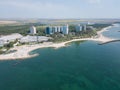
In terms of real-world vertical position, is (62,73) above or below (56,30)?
below

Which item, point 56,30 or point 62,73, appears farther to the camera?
point 56,30

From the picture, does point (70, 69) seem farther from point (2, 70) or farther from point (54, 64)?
point (2, 70)

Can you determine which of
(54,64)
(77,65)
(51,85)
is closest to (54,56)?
(54,64)

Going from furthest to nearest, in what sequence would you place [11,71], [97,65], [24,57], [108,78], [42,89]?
[24,57] < [97,65] < [11,71] < [108,78] < [42,89]

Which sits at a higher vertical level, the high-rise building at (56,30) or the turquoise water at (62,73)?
the high-rise building at (56,30)

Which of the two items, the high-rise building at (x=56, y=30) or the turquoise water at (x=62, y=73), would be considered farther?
the high-rise building at (x=56, y=30)

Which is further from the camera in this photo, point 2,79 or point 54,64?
point 54,64

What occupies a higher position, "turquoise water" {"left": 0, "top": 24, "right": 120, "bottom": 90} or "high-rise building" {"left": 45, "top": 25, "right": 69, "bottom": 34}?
"high-rise building" {"left": 45, "top": 25, "right": 69, "bottom": 34}

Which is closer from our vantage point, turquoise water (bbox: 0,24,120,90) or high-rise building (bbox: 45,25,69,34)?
turquoise water (bbox: 0,24,120,90)
